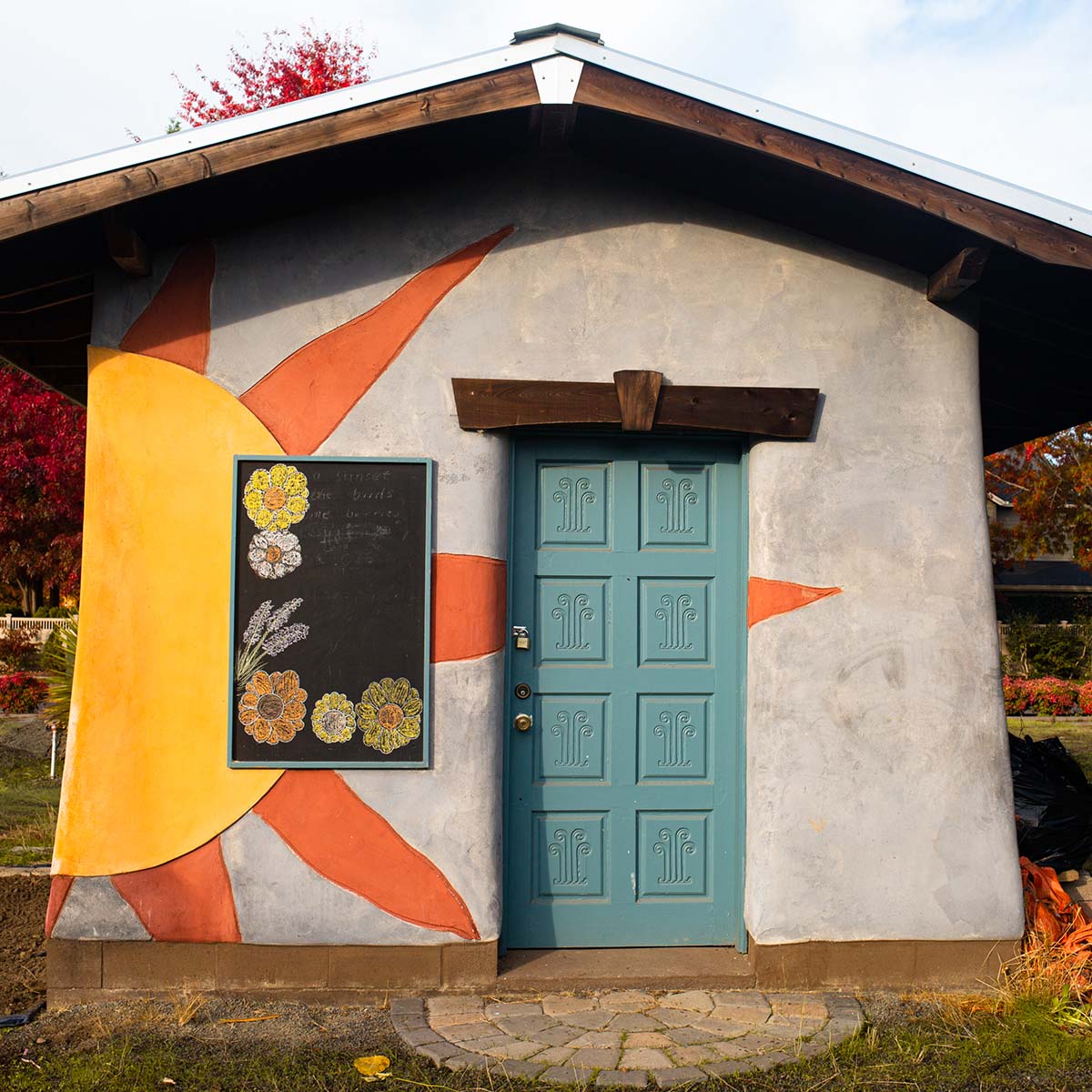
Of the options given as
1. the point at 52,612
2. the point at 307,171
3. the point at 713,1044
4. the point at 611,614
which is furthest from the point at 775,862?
the point at 52,612

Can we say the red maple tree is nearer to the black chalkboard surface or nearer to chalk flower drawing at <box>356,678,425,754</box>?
the black chalkboard surface

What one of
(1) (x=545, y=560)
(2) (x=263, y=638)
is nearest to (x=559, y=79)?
(1) (x=545, y=560)

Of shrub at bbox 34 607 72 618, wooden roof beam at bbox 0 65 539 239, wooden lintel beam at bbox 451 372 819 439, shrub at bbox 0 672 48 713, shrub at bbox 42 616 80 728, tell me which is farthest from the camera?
shrub at bbox 34 607 72 618

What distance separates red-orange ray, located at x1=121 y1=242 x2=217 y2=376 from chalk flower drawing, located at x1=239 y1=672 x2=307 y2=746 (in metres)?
1.45

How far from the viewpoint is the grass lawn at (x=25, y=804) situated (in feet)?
23.1

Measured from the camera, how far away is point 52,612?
2436 cm

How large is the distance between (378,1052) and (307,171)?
367 centimetres

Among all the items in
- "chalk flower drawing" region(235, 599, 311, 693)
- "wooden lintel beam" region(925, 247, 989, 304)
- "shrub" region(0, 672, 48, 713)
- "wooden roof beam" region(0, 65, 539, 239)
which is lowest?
"shrub" region(0, 672, 48, 713)

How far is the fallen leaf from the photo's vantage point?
12.9ft

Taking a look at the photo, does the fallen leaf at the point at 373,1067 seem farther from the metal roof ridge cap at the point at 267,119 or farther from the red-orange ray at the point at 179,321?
the metal roof ridge cap at the point at 267,119

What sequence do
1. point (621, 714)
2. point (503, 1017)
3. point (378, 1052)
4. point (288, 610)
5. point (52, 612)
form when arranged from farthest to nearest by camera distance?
point (52, 612)
point (621, 714)
point (288, 610)
point (503, 1017)
point (378, 1052)

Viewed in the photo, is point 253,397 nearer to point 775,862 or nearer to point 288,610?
point 288,610

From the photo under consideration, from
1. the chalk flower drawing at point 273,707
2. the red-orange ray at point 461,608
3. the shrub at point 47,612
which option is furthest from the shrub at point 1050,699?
the shrub at point 47,612

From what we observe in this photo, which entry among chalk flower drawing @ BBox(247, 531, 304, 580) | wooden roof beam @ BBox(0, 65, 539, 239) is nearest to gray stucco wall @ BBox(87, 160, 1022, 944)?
chalk flower drawing @ BBox(247, 531, 304, 580)
